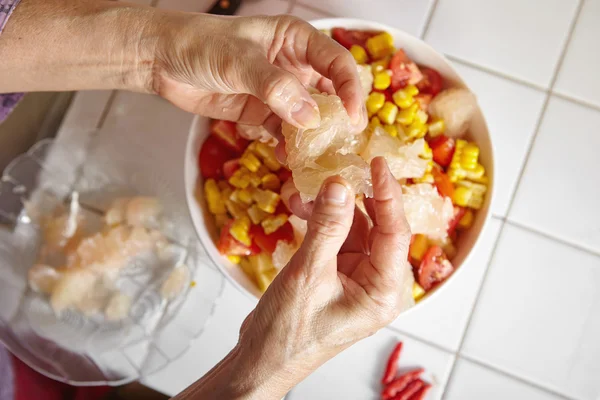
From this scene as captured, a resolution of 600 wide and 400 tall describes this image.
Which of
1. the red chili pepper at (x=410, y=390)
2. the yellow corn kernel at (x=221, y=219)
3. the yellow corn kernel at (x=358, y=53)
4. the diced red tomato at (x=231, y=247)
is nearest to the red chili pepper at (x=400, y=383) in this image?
the red chili pepper at (x=410, y=390)

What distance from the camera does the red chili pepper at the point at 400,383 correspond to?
1267mm

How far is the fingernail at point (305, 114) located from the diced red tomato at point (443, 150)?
0.46 meters

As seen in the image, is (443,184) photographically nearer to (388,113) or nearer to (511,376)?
(388,113)

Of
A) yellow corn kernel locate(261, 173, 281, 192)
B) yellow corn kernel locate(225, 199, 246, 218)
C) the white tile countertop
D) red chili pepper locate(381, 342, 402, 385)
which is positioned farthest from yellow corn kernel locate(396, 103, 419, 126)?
red chili pepper locate(381, 342, 402, 385)

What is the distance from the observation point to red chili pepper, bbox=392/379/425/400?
1.27 metres

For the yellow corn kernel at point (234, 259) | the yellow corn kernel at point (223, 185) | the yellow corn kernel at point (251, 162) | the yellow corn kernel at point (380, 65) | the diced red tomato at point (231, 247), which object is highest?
the yellow corn kernel at point (380, 65)

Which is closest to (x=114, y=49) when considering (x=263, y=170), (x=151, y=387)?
(x=263, y=170)

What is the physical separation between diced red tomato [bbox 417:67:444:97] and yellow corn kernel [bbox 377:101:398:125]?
0.10 m

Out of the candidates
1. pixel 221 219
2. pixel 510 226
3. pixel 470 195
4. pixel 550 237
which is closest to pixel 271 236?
pixel 221 219

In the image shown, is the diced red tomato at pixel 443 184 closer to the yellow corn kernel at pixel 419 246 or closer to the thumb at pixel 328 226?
the yellow corn kernel at pixel 419 246

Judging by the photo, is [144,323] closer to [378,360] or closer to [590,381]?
[378,360]

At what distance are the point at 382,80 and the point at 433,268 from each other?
1.53 feet

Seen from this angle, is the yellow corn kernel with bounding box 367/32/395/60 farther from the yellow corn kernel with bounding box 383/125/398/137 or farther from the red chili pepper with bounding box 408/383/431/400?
the red chili pepper with bounding box 408/383/431/400

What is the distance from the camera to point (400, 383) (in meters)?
1.27
